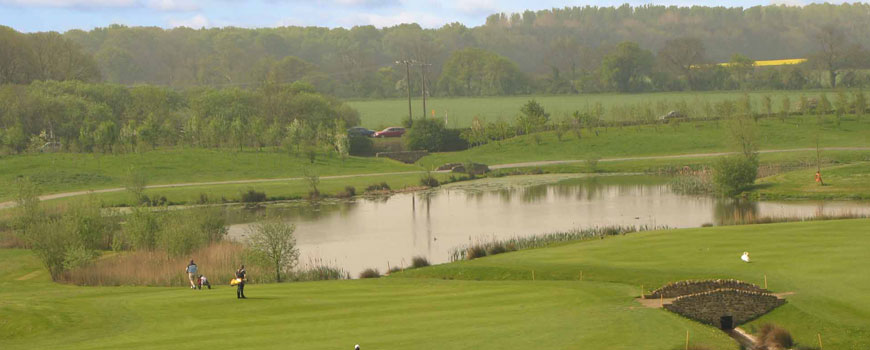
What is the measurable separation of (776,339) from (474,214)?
4506 centimetres

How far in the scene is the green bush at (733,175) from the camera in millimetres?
79688

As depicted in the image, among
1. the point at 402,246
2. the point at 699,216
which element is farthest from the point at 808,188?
the point at 402,246

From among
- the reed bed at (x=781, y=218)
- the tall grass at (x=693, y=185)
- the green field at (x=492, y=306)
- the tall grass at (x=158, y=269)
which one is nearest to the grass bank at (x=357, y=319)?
the green field at (x=492, y=306)

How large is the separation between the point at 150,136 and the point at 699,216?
76.6 metres

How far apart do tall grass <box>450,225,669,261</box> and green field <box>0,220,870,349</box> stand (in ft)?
17.4

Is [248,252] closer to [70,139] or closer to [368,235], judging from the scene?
[368,235]

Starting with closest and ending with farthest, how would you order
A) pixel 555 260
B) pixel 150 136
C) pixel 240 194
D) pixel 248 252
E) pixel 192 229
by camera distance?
pixel 555 260 → pixel 248 252 → pixel 192 229 → pixel 240 194 → pixel 150 136

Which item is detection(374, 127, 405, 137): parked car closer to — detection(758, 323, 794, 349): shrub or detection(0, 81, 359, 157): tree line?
detection(0, 81, 359, 157): tree line

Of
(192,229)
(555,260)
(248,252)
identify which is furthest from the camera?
(192,229)

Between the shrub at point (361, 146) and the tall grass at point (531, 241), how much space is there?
2602 inches

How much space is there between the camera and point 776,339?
31281mm

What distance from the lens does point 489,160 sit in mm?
120062

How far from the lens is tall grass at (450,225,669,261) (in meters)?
54.8

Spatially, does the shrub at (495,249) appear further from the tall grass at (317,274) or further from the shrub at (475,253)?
the tall grass at (317,274)
